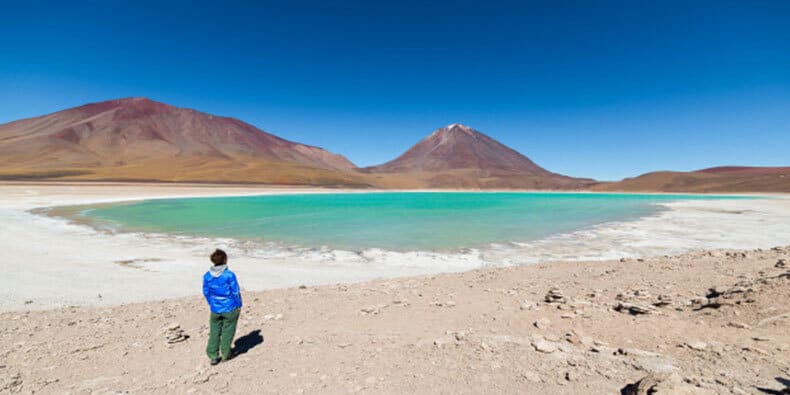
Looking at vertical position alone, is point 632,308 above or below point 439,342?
above

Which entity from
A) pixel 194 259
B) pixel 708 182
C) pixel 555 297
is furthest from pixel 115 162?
pixel 708 182

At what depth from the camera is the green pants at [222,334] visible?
420 centimetres

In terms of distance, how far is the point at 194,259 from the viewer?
36.0 feet

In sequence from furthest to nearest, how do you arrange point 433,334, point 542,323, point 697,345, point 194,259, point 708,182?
point 708,182 → point 194,259 → point 542,323 → point 433,334 → point 697,345

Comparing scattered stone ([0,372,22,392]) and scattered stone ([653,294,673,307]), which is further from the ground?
scattered stone ([653,294,673,307])

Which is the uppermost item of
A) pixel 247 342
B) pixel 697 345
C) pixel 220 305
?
pixel 220 305

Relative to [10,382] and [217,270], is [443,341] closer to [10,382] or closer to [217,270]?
[217,270]

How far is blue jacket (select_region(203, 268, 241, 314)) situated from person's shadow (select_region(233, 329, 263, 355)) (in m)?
0.57

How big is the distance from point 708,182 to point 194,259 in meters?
162

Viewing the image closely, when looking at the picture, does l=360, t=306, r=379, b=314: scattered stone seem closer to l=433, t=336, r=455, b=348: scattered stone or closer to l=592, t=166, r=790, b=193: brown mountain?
l=433, t=336, r=455, b=348: scattered stone

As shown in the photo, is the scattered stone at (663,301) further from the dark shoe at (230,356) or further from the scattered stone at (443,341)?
the dark shoe at (230,356)

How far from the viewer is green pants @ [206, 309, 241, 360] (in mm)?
4203

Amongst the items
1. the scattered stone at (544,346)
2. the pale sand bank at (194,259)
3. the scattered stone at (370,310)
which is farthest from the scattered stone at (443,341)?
the pale sand bank at (194,259)

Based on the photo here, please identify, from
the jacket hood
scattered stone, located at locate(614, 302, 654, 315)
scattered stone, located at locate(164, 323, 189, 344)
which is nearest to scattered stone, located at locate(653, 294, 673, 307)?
scattered stone, located at locate(614, 302, 654, 315)
